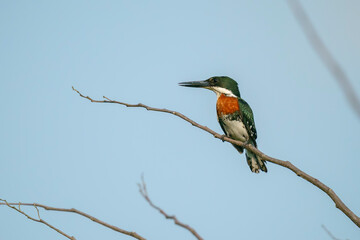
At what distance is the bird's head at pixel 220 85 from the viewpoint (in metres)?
7.57

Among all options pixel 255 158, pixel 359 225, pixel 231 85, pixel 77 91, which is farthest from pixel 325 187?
pixel 231 85

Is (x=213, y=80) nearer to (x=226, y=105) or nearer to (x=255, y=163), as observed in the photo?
(x=226, y=105)

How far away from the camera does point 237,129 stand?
710 centimetres

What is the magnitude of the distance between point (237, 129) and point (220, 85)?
950 mm

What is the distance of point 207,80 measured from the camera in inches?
309

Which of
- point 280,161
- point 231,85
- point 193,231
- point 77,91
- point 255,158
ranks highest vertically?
point 231,85

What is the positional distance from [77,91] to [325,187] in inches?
90.6

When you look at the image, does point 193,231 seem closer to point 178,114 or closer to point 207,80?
point 178,114

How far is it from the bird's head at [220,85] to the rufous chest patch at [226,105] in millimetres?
175

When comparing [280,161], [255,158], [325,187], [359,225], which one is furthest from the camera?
[255,158]

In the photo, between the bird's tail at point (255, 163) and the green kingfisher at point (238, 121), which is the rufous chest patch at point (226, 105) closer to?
the green kingfisher at point (238, 121)

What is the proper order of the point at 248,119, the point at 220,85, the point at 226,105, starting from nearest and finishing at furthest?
the point at 248,119
the point at 226,105
the point at 220,85

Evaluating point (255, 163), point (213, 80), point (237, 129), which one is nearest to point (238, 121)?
point (237, 129)

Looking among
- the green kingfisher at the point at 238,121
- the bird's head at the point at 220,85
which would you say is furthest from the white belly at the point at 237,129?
the bird's head at the point at 220,85
